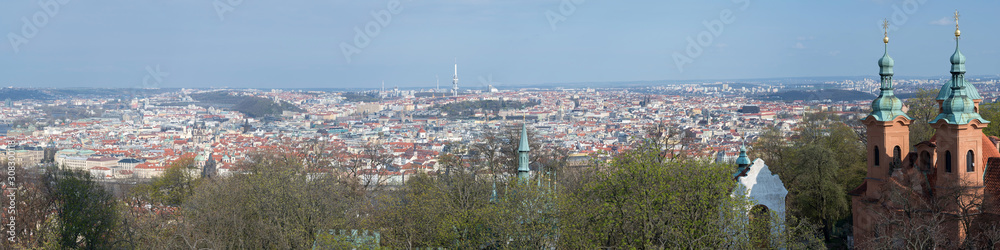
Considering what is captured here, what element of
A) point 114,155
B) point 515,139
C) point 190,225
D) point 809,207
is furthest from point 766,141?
point 114,155

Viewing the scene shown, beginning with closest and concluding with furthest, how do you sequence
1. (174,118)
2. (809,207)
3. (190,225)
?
1. (190,225)
2. (809,207)
3. (174,118)

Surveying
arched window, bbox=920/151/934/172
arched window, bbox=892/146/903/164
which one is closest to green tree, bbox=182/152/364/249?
arched window, bbox=892/146/903/164

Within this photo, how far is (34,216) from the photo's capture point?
24844 mm

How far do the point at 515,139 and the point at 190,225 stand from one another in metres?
13.5

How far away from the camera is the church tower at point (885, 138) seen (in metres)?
19.5

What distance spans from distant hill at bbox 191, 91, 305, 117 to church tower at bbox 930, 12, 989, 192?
426ft

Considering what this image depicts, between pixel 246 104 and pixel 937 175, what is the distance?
141883mm

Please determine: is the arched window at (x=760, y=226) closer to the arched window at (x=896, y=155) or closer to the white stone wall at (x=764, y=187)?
the white stone wall at (x=764, y=187)

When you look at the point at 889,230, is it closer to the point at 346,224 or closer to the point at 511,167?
the point at 346,224

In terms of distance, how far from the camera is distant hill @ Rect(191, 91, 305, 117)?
142 meters

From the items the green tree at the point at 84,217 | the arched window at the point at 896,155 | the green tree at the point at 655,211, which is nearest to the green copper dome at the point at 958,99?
the arched window at the point at 896,155

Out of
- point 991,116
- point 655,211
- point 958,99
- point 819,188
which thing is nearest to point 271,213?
point 655,211

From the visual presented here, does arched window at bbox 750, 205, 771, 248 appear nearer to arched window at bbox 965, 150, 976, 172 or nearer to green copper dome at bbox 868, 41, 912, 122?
green copper dome at bbox 868, 41, 912, 122

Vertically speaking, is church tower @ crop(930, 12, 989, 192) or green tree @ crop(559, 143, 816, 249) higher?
church tower @ crop(930, 12, 989, 192)
